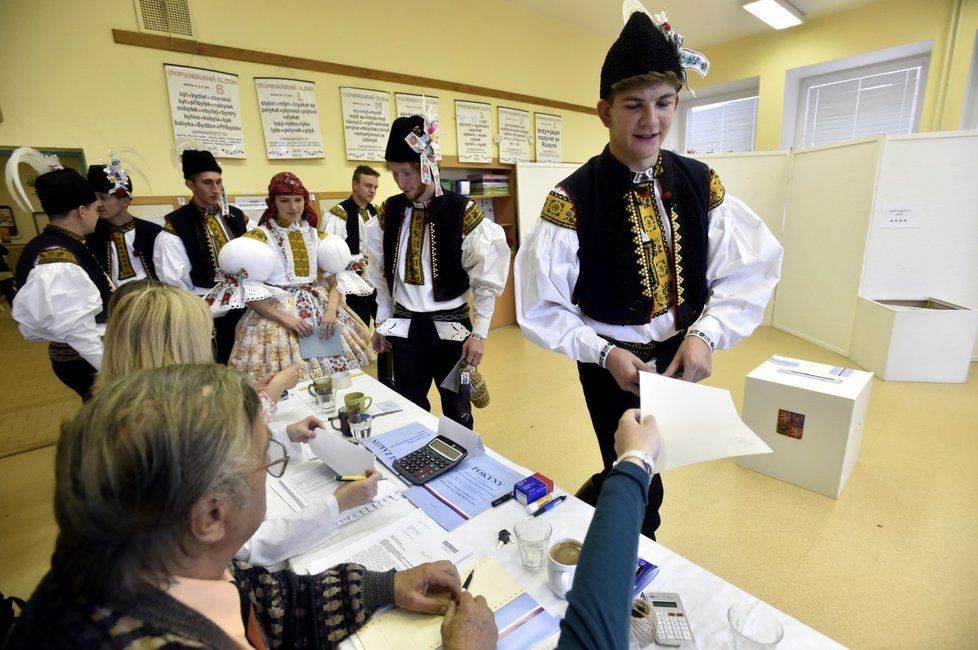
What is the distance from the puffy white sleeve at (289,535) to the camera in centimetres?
95

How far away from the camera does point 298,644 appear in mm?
803

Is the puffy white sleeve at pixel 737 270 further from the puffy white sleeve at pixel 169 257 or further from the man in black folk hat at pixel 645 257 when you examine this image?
the puffy white sleeve at pixel 169 257

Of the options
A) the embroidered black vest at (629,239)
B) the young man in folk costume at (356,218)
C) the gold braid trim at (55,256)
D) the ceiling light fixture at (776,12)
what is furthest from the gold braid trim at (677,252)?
the ceiling light fixture at (776,12)

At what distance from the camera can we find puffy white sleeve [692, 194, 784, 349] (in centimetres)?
128

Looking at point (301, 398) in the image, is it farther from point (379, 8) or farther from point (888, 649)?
point (379, 8)

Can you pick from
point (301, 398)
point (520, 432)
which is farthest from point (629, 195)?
point (520, 432)

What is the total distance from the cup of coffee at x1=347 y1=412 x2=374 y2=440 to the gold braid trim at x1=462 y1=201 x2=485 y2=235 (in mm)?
951

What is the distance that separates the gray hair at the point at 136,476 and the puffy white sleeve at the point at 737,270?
1.17 meters

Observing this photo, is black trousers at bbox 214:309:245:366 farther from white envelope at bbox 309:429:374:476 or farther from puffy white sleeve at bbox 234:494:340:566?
puffy white sleeve at bbox 234:494:340:566

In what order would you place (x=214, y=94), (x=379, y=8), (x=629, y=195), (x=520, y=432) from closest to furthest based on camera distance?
(x=629, y=195) < (x=520, y=432) < (x=214, y=94) < (x=379, y=8)

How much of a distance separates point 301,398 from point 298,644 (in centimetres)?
113

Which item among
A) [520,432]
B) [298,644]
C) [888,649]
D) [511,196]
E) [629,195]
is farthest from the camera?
[511,196]

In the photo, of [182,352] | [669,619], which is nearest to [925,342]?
[669,619]

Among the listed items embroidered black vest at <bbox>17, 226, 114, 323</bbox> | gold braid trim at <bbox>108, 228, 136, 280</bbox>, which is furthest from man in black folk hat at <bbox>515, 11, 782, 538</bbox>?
gold braid trim at <bbox>108, 228, 136, 280</bbox>
